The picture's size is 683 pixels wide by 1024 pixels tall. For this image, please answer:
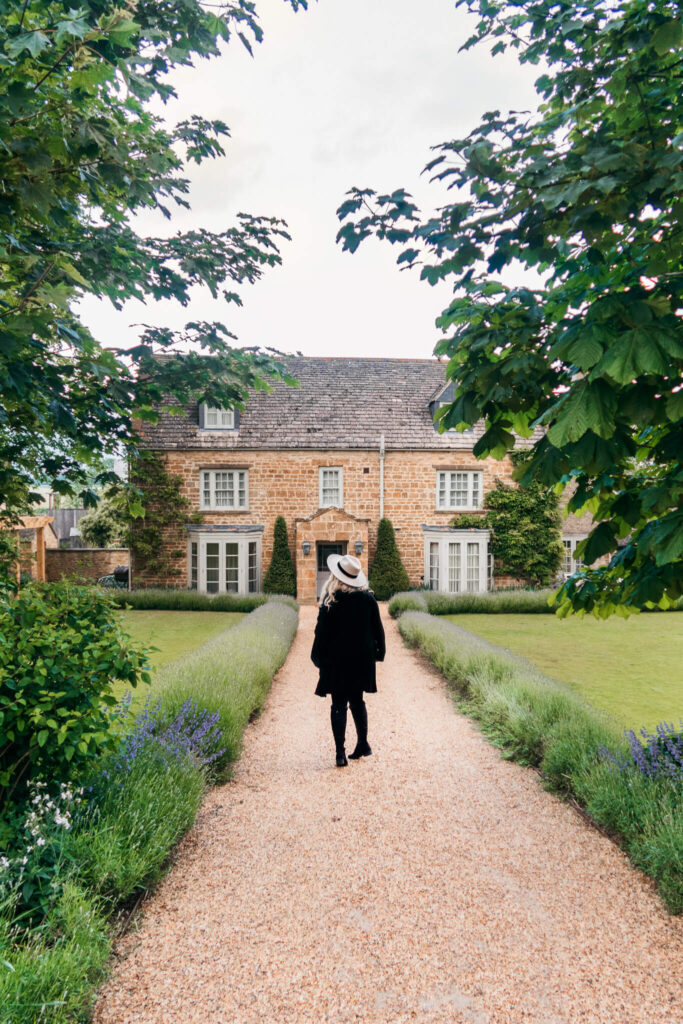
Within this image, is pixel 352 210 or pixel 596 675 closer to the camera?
pixel 352 210

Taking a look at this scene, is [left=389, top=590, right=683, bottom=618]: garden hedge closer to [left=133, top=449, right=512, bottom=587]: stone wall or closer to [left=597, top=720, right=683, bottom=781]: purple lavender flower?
[left=133, top=449, right=512, bottom=587]: stone wall

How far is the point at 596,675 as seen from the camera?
32.2ft

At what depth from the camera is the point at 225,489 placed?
2092 cm

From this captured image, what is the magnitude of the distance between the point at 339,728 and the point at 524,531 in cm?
1650

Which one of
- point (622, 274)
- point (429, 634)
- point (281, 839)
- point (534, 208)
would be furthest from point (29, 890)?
point (429, 634)

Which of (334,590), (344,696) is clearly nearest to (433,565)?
(334,590)

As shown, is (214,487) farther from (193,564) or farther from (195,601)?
(195,601)

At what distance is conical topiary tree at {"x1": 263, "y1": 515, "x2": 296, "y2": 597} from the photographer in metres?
20.1

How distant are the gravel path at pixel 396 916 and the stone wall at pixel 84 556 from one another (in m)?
19.9

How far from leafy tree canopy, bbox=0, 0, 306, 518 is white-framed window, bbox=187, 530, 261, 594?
1407 centimetres

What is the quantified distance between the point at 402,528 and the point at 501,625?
20.8 ft

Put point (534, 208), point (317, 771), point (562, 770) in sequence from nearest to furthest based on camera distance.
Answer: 1. point (534, 208)
2. point (562, 770)
3. point (317, 771)

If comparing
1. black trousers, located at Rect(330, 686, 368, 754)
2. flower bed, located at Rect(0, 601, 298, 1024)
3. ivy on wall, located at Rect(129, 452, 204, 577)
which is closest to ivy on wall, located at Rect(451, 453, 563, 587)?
ivy on wall, located at Rect(129, 452, 204, 577)

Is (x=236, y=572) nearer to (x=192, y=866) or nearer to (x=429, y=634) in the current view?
(x=429, y=634)
